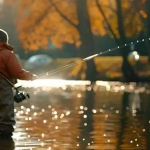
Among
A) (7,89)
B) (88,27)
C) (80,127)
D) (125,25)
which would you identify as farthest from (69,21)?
(7,89)

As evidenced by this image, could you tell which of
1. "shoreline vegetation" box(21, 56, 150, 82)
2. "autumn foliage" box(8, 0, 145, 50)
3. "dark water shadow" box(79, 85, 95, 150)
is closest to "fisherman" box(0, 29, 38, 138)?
"dark water shadow" box(79, 85, 95, 150)

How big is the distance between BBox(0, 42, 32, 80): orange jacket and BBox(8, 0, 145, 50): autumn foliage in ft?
97.9

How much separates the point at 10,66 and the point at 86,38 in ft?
94.6

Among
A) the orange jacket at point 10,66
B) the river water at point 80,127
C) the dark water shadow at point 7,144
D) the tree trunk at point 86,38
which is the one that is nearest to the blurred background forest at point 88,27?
the tree trunk at point 86,38

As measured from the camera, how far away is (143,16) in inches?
1588

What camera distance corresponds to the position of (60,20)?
142 ft

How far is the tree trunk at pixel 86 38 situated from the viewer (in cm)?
3922

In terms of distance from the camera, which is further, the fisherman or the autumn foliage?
the autumn foliage

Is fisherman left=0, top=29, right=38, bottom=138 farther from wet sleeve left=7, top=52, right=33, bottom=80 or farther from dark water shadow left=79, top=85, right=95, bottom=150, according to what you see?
dark water shadow left=79, top=85, right=95, bottom=150

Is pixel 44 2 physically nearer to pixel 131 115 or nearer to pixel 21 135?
pixel 131 115

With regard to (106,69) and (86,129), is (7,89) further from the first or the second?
(106,69)

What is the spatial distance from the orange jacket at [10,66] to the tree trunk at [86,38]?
2816 centimetres

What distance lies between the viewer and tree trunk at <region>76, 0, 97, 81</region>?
129 feet

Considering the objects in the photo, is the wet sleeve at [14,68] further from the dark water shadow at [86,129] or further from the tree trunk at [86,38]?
the tree trunk at [86,38]
